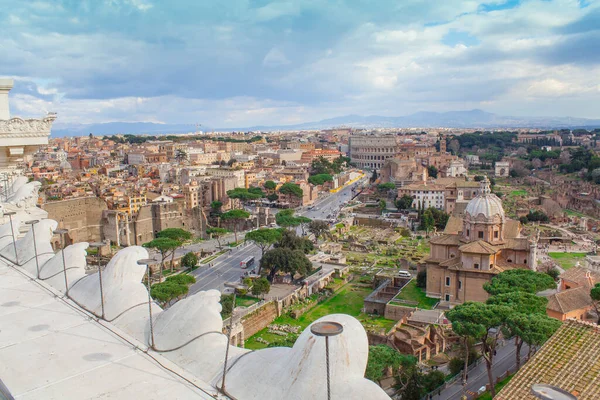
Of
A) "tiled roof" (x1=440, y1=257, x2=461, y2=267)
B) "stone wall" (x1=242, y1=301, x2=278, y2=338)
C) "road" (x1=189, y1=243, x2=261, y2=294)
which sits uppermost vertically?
"tiled roof" (x1=440, y1=257, x2=461, y2=267)

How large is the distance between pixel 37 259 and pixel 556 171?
226 ft

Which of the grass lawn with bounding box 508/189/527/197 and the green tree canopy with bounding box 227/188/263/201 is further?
the grass lawn with bounding box 508/189/527/197

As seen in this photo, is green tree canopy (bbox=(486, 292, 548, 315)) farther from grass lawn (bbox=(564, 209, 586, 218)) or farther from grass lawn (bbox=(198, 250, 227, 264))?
grass lawn (bbox=(564, 209, 586, 218))

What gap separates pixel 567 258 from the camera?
2898 cm

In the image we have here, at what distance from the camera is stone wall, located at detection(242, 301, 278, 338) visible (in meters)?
19.9

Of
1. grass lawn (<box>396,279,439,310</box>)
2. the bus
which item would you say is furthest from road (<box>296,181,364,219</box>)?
grass lawn (<box>396,279,439,310</box>)

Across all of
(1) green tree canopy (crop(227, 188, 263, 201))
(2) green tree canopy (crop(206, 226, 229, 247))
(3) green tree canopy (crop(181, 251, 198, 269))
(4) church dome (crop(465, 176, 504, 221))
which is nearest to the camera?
(4) church dome (crop(465, 176, 504, 221))

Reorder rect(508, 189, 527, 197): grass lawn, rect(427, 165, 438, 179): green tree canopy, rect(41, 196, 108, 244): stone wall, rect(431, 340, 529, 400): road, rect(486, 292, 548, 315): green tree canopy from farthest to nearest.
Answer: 1. rect(427, 165, 438, 179): green tree canopy
2. rect(508, 189, 527, 197): grass lawn
3. rect(41, 196, 108, 244): stone wall
4. rect(431, 340, 529, 400): road
5. rect(486, 292, 548, 315): green tree canopy

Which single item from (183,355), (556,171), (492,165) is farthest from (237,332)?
(492,165)

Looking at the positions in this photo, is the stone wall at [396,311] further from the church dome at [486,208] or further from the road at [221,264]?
the road at [221,264]

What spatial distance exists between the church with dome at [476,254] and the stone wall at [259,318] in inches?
276

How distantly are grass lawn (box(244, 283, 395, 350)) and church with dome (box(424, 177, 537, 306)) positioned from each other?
10.1 ft

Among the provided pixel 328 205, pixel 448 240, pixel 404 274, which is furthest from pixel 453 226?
pixel 328 205

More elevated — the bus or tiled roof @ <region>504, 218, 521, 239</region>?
tiled roof @ <region>504, 218, 521, 239</region>
